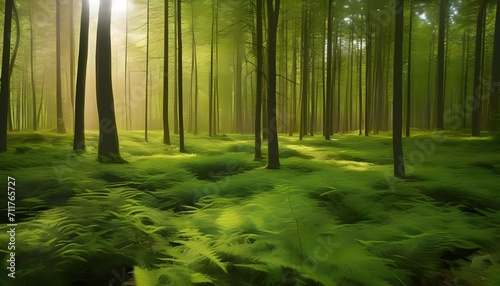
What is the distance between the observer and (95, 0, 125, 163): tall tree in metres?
10.8

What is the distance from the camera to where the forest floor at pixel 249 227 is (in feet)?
13.4

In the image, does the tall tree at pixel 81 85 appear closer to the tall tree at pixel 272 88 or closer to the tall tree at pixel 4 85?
the tall tree at pixel 4 85

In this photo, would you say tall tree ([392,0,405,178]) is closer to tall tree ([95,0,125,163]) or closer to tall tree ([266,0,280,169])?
tall tree ([266,0,280,169])

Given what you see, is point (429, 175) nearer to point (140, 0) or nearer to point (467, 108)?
point (140, 0)

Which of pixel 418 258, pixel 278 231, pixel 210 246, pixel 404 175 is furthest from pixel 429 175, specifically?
pixel 210 246

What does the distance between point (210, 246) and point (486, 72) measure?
33135mm

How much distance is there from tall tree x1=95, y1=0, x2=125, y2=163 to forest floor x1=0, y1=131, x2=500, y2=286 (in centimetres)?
90

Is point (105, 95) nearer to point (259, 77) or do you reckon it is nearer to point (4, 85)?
point (4, 85)

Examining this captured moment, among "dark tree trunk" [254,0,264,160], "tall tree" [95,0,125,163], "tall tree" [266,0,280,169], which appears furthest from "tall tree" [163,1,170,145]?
"tall tree" [266,0,280,169]

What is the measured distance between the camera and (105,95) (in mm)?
10938

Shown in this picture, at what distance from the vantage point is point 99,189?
7.26 metres

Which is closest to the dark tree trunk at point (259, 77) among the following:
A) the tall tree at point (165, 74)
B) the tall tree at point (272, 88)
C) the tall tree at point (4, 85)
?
the tall tree at point (272, 88)

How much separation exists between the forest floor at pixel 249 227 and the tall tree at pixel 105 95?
0.90 metres

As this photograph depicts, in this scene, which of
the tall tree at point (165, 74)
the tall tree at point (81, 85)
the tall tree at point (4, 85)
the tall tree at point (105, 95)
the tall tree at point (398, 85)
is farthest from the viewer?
the tall tree at point (165, 74)
